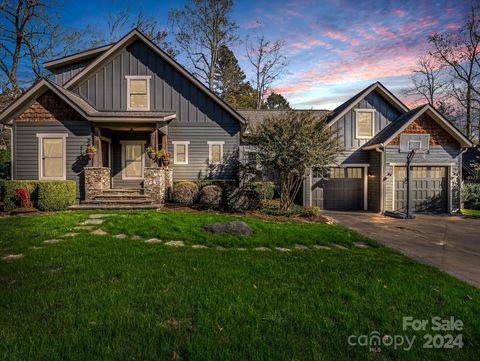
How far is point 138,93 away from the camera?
14.2m

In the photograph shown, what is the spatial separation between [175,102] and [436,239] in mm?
12867

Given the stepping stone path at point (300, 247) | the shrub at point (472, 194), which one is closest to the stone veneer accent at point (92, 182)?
the stepping stone path at point (300, 247)

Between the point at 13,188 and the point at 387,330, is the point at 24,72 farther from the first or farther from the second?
the point at 387,330

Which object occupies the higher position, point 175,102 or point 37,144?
point 175,102

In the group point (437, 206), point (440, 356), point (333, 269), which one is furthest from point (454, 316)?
Answer: point (437, 206)

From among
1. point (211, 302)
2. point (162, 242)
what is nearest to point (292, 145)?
point (162, 242)

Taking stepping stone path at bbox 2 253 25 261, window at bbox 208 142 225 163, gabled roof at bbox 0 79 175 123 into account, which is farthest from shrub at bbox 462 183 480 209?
stepping stone path at bbox 2 253 25 261

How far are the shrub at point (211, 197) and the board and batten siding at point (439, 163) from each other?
8493mm

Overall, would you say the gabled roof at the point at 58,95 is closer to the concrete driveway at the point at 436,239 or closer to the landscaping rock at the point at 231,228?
the landscaping rock at the point at 231,228

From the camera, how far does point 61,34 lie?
22.0 m

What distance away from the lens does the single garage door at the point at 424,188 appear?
538 inches

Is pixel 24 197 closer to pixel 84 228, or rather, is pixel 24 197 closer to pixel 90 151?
pixel 90 151

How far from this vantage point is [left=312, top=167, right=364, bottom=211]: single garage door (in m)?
14.2

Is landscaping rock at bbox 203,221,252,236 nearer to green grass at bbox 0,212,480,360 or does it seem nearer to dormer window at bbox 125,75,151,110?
green grass at bbox 0,212,480,360
